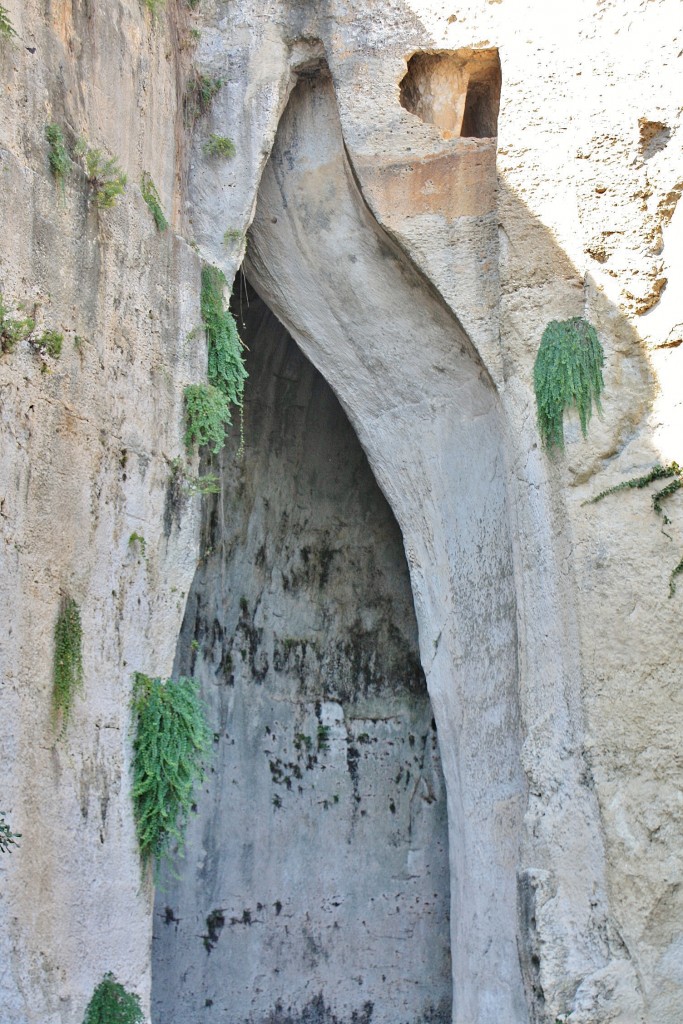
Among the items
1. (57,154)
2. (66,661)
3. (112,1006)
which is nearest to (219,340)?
(57,154)

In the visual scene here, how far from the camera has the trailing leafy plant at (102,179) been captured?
788cm

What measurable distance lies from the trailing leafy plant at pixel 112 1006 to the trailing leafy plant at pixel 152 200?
4803 mm

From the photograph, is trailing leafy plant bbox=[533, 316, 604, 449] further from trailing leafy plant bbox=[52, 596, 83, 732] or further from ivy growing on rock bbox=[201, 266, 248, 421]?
trailing leafy plant bbox=[52, 596, 83, 732]

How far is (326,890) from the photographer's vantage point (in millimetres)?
10750

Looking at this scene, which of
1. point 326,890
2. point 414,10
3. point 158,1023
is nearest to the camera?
point 414,10

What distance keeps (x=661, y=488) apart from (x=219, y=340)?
318cm

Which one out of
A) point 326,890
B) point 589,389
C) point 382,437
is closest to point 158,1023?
point 326,890

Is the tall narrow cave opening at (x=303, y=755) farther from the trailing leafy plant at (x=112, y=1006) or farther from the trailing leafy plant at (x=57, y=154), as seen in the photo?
the trailing leafy plant at (x=57, y=154)

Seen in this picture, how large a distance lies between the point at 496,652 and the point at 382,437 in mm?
1990

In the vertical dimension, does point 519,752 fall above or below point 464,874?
above

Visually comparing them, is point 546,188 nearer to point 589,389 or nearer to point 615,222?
point 615,222

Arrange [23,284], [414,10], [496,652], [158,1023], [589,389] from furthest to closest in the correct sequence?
[158,1023] < [414,10] < [496,652] < [589,389] < [23,284]

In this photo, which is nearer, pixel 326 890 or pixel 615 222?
pixel 615 222

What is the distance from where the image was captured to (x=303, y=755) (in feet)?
36.4
